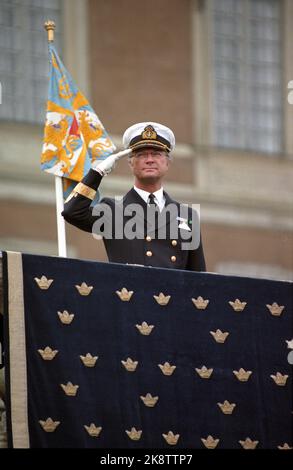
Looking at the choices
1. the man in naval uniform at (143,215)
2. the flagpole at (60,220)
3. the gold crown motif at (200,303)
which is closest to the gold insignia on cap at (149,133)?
the man in naval uniform at (143,215)

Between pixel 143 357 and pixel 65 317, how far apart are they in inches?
17.8

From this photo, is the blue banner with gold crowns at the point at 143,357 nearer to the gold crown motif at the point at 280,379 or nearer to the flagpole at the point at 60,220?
the gold crown motif at the point at 280,379

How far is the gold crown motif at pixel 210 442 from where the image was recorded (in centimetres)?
1116

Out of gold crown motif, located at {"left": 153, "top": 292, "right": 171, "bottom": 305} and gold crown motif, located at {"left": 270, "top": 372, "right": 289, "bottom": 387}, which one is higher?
gold crown motif, located at {"left": 153, "top": 292, "right": 171, "bottom": 305}

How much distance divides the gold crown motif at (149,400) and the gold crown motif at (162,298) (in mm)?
469

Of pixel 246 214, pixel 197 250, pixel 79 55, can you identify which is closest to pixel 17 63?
pixel 79 55

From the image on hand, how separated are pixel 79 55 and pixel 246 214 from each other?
3285 millimetres

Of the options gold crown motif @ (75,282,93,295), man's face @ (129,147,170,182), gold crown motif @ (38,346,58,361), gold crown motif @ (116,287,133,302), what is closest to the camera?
gold crown motif @ (38,346,58,361)

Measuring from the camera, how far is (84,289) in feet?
36.2

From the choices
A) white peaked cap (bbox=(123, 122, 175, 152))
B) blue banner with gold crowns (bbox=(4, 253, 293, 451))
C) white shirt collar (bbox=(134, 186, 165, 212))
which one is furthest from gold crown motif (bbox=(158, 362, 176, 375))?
white peaked cap (bbox=(123, 122, 175, 152))

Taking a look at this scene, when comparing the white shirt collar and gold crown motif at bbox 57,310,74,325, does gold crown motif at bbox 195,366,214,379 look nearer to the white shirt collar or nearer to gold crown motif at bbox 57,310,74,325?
→ gold crown motif at bbox 57,310,74,325

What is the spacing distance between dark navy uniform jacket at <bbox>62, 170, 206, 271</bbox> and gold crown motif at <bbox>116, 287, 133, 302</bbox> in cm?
58

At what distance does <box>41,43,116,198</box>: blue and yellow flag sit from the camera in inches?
513

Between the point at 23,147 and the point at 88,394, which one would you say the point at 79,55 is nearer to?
the point at 23,147
